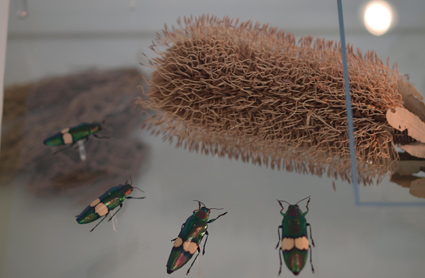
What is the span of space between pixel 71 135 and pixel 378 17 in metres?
0.72

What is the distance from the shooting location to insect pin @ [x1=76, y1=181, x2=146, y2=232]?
744 millimetres

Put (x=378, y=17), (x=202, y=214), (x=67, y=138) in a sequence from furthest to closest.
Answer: (x=67, y=138), (x=202, y=214), (x=378, y=17)

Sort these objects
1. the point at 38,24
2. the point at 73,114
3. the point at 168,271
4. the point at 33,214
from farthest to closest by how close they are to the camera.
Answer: the point at 38,24 → the point at 73,114 → the point at 33,214 → the point at 168,271

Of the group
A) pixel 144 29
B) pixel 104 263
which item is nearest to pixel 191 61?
pixel 144 29

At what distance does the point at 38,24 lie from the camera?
1.05m

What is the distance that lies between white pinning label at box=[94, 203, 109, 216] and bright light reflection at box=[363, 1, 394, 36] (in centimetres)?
62

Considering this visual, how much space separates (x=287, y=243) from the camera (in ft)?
2.07

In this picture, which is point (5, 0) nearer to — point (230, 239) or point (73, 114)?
point (73, 114)

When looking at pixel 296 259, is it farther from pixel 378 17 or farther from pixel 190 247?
pixel 378 17

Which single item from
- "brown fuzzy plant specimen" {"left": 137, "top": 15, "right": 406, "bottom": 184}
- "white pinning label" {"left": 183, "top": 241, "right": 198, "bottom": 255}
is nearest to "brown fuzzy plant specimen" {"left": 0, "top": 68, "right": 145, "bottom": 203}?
"brown fuzzy plant specimen" {"left": 137, "top": 15, "right": 406, "bottom": 184}

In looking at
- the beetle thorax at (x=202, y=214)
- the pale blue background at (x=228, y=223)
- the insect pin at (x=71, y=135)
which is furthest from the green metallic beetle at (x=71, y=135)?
the beetle thorax at (x=202, y=214)

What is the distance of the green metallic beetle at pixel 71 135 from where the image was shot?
87cm

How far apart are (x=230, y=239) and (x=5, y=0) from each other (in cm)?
83

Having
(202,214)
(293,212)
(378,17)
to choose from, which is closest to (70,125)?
(202,214)
